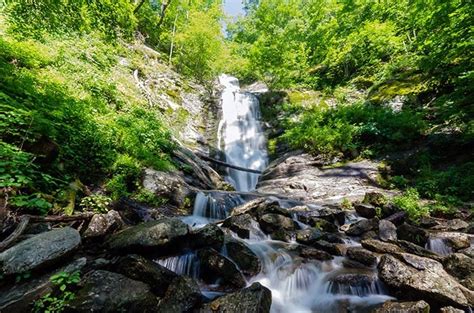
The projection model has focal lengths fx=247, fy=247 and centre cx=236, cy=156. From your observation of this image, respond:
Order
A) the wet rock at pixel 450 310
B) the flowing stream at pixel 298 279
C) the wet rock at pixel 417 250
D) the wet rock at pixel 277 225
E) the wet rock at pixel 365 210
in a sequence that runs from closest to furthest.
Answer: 1. the wet rock at pixel 450 310
2. the flowing stream at pixel 298 279
3. the wet rock at pixel 417 250
4. the wet rock at pixel 277 225
5. the wet rock at pixel 365 210

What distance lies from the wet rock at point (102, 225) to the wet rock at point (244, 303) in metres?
2.19

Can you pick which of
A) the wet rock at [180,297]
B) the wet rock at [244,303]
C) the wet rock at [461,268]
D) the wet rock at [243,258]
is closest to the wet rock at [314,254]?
the wet rock at [243,258]

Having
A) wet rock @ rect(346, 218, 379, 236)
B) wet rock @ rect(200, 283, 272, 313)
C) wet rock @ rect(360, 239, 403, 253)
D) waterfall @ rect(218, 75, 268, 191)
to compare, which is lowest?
wet rock @ rect(200, 283, 272, 313)

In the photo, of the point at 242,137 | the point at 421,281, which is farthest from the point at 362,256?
the point at 242,137

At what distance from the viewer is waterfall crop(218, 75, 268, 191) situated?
554 inches

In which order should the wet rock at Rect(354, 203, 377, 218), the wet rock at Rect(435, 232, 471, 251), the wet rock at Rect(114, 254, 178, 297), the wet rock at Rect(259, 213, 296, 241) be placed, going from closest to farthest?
1. the wet rock at Rect(114, 254, 178, 297)
2. the wet rock at Rect(435, 232, 471, 251)
3. the wet rock at Rect(259, 213, 296, 241)
4. the wet rock at Rect(354, 203, 377, 218)

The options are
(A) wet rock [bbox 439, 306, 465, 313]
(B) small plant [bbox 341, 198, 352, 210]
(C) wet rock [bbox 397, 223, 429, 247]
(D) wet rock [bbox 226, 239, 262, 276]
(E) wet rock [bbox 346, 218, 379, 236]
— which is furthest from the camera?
(B) small plant [bbox 341, 198, 352, 210]

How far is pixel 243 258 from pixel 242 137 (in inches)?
520

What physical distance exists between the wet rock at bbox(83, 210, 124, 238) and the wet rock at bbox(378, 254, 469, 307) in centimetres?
449

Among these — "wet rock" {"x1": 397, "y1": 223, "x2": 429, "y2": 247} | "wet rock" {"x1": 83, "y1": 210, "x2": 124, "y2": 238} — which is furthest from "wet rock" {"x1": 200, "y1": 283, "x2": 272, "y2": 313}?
"wet rock" {"x1": 397, "y1": 223, "x2": 429, "y2": 247}

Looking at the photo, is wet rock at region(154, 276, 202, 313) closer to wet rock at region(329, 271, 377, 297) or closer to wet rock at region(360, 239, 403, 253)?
wet rock at region(329, 271, 377, 297)

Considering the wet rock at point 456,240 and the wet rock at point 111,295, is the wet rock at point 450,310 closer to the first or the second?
the wet rock at point 456,240

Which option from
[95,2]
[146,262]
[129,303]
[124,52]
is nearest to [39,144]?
[146,262]

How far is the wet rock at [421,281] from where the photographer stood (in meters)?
3.25
